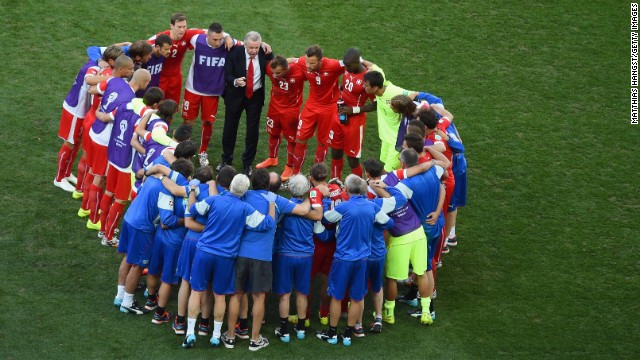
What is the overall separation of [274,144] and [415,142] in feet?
11.7

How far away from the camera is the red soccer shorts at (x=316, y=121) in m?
13.3

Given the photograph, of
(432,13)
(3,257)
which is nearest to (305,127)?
(3,257)

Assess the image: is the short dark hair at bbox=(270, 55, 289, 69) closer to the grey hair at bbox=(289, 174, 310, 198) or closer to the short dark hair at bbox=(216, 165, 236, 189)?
the grey hair at bbox=(289, 174, 310, 198)

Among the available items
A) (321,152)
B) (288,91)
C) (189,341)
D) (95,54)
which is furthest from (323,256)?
(95,54)

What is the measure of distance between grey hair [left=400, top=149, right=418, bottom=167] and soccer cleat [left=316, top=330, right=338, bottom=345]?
2074mm

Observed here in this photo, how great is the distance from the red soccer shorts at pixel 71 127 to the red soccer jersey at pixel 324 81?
3016mm

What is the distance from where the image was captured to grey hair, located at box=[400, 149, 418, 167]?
10609mm

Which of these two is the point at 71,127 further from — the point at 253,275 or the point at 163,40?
the point at 253,275

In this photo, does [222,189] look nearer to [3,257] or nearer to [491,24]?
[3,257]

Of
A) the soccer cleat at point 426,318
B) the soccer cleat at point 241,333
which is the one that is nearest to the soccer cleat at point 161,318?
the soccer cleat at point 241,333

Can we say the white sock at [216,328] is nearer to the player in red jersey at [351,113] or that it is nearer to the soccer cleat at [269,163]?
the player in red jersey at [351,113]

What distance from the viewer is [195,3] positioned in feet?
57.4

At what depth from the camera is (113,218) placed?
38.5 feet

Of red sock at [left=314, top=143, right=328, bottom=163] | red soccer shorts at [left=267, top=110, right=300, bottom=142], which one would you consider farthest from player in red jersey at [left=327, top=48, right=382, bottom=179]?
red soccer shorts at [left=267, top=110, right=300, bottom=142]
